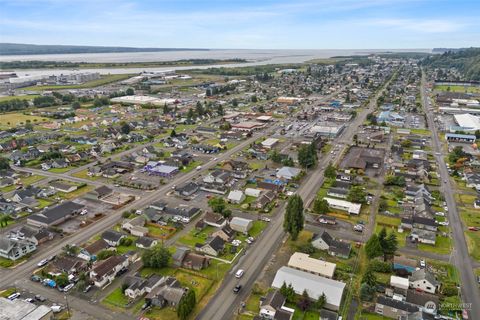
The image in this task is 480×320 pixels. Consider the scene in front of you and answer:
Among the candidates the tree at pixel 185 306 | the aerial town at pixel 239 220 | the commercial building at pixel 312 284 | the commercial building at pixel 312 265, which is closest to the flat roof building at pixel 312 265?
the commercial building at pixel 312 265

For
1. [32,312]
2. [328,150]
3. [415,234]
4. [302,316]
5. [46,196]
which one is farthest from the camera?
[328,150]

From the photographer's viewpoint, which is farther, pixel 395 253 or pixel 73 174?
pixel 73 174

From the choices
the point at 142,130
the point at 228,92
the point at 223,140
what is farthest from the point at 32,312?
the point at 228,92

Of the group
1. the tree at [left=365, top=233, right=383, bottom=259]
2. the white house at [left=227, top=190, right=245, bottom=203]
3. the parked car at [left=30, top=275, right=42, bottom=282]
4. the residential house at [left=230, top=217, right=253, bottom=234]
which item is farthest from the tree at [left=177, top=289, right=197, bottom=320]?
the white house at [left=227, top=190, right=245, bottom=203]

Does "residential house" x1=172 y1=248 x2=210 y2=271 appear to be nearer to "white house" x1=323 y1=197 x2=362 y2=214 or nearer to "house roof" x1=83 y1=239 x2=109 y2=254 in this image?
"house roof" x1=83 y1=239 x2=109 y2=254

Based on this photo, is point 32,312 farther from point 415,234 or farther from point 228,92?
point 228,92

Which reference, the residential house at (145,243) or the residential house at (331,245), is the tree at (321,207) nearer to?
the residential house at (331,245)

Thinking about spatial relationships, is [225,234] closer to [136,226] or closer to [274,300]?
[136,226]
